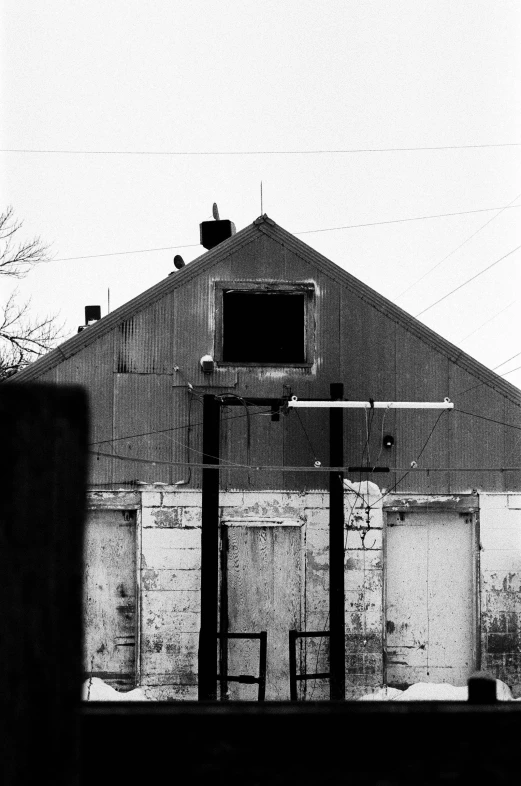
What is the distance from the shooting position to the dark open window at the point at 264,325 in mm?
15562

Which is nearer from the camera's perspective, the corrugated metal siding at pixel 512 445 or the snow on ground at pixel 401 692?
the snow on ground at pixel 401 692

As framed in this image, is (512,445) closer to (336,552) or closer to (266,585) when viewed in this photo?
(336,552)

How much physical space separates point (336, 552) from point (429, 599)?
6.12ft

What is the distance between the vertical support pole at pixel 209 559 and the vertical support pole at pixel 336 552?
1.67 meters

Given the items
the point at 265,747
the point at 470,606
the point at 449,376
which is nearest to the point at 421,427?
the point at 449,376

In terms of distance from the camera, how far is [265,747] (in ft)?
4.27

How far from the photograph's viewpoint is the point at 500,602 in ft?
50.6

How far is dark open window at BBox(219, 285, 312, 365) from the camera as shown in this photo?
15562mm

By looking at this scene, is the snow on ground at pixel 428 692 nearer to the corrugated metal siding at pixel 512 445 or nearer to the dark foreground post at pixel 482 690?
the corrugated metal siding at pixel 512 445

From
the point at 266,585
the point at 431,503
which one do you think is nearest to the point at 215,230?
the point at 431,503

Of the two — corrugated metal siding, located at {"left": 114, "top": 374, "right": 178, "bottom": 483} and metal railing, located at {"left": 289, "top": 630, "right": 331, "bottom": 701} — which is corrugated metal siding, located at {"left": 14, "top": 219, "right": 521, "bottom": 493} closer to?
corrugated metal siding, located at {"left": 114, "top": 374, "right": 178, "bottom": 483}

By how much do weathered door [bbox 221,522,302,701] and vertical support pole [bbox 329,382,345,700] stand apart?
0.72 meters

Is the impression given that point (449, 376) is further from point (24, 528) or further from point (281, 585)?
point (24, 528)

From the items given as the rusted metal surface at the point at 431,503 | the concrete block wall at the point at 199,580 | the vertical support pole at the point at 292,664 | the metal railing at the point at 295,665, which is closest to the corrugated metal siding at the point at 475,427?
the rusted metal surface at the point at 431,503
